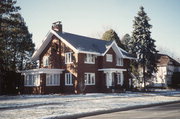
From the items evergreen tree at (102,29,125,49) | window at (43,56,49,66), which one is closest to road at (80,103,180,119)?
window at (43,56,49,66)

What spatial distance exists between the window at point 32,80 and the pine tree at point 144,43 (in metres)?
18.8

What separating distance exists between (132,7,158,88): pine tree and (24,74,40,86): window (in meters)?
18.8

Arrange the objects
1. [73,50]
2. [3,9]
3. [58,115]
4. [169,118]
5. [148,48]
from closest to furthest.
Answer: [169,118]
[58,115]
[3,9]
[73,50]
[148,48]

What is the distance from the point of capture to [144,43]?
4075 cm

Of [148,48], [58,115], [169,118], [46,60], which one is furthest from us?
[148,48]

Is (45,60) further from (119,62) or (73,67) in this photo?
(119,62)

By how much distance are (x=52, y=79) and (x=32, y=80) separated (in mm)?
3166

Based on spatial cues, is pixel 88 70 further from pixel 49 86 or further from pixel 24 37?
pixel 24 37

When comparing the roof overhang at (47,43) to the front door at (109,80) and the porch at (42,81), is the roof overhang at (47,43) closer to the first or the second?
the porch at (42,81)

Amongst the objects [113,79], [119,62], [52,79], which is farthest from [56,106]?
[119,62]

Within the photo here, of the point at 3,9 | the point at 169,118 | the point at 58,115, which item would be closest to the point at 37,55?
the point at 3,9

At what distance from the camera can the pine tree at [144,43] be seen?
133ft

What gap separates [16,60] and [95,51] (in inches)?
684

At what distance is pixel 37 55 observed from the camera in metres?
38.1
